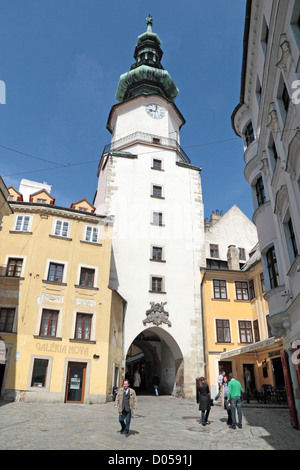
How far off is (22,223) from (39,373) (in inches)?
365

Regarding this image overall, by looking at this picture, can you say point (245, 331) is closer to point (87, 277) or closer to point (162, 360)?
point (162, 360)

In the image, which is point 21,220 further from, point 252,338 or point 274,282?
point 252,338

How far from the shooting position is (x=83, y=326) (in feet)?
70.8

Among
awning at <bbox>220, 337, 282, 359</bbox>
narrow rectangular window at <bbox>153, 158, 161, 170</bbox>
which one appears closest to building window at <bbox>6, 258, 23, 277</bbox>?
awning at <bbox>220, 337, 282, 359</bbox>

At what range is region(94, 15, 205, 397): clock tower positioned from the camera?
1071 inches

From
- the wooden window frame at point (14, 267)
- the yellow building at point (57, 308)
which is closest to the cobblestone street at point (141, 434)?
the yellow building at point (57, 308)

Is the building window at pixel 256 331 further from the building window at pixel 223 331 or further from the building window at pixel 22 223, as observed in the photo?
the building window at pixel 22 223

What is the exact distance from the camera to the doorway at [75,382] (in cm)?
2000

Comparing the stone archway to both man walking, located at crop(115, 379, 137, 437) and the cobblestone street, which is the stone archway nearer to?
the cobblestone street

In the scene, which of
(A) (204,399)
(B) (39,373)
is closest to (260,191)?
(A) (204,399)

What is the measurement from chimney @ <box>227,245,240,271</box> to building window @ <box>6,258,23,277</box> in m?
18.9

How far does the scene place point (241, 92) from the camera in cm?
1630

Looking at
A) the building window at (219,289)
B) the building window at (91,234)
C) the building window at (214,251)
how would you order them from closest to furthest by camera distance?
the building window at (91,234) → the building window at (219,289) → the building window at (214,251)
